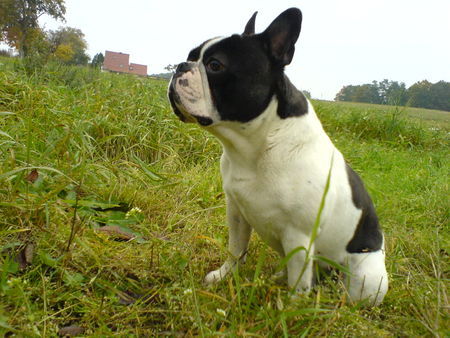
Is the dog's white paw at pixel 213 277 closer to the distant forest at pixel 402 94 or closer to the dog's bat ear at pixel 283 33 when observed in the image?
the dog's bat ear at pixel 283 33

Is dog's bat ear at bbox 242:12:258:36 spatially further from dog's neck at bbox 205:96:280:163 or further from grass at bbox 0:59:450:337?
grass at bbox 0:59:450:337

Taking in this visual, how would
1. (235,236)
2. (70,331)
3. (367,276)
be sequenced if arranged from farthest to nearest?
(235,236)
(367,276)
(70,331)

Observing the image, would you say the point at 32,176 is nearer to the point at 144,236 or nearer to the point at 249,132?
the point at 144,236

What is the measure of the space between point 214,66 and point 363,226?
998 millimetres

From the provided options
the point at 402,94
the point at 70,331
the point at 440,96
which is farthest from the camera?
the point at 440,96

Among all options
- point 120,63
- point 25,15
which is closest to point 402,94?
point 25,15

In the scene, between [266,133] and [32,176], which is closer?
[266,133]

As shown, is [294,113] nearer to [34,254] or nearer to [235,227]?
[235,227]

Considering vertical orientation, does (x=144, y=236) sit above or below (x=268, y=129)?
below

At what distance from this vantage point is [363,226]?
5.92 ft

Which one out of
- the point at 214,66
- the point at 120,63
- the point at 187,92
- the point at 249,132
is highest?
the point at 120,63

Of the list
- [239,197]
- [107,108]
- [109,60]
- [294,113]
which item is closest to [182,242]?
[239,197]

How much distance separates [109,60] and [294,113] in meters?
53.4

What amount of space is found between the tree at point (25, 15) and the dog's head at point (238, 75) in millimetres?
33222
